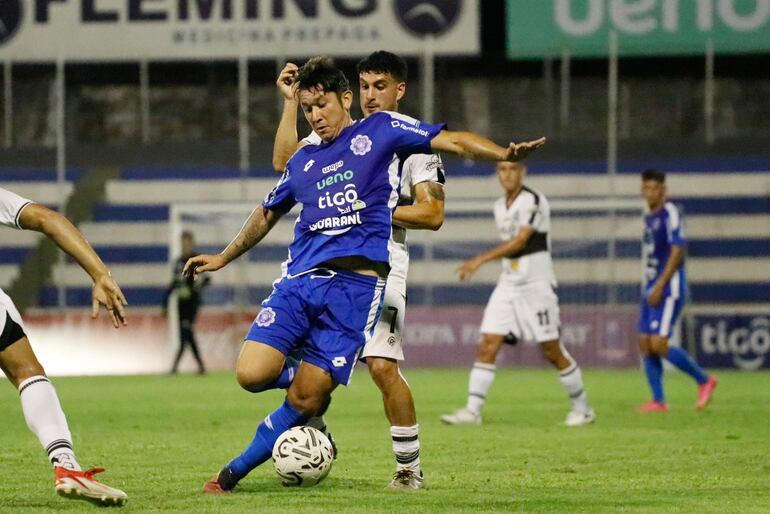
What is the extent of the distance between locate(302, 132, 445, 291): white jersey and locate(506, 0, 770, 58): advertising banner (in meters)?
17.0

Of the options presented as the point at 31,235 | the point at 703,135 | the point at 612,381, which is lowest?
the point at 612,381

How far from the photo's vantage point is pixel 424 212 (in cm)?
769

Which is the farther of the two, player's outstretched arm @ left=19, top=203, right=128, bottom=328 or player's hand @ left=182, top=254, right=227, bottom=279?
player's hand @ left=182, top=254, right=227, bottom=279

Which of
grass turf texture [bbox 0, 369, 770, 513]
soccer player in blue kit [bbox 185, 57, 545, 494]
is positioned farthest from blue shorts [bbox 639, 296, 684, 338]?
soccer player in blue kit [bbox 185, 57, 545, 494]

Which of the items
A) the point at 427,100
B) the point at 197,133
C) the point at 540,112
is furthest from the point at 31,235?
the point at 540,112

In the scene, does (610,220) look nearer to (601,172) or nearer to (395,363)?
(601,172)

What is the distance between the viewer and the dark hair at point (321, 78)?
275 inches

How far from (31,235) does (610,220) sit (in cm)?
1031

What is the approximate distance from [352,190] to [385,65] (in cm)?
140

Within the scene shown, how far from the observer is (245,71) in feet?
82.0

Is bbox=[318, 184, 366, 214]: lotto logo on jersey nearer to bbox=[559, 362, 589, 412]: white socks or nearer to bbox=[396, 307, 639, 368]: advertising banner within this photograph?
bbox=[559, 362, 589, 412]: white socks

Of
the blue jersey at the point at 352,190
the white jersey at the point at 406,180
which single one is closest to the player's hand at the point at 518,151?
the blue jersey at the point at 352,190

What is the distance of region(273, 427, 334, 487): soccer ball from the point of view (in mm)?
7039

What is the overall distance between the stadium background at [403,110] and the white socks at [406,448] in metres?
15.6
